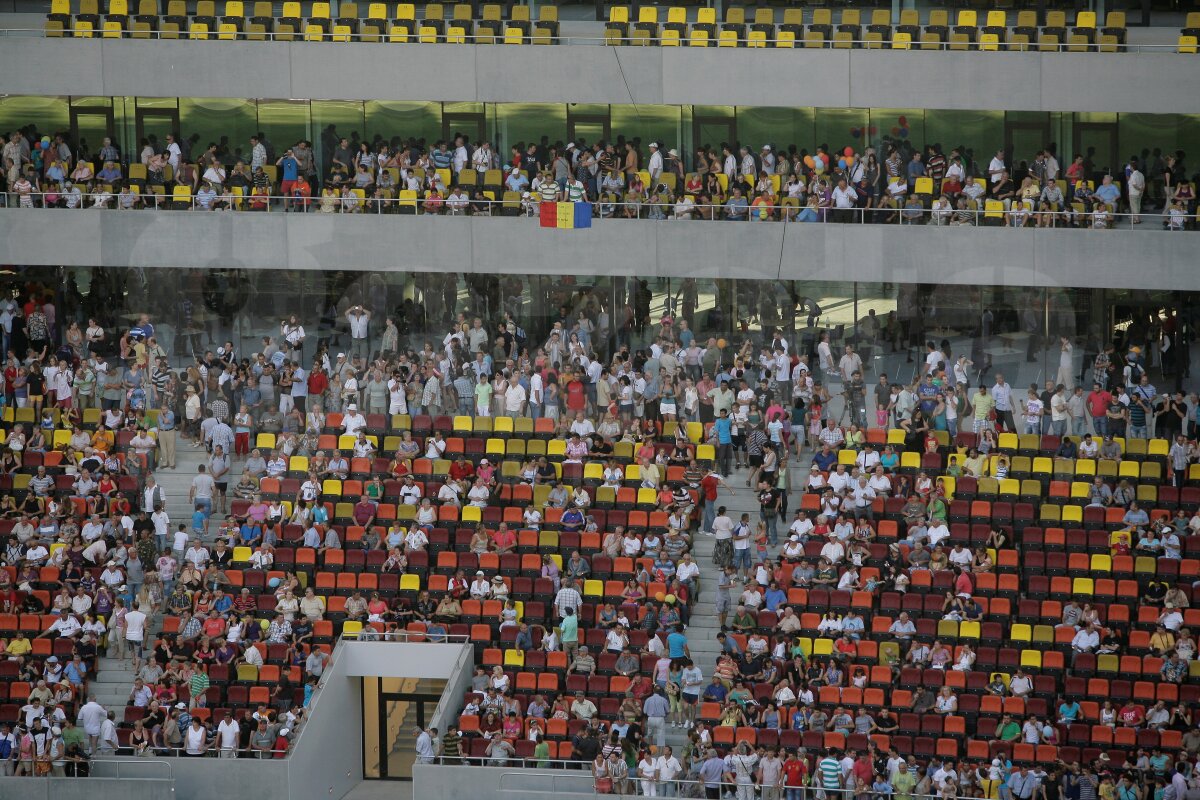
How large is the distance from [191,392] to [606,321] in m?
8.81

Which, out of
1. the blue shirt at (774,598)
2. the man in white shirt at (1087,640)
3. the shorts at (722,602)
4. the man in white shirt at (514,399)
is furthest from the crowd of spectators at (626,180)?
the man in white shirt at (1087,640)

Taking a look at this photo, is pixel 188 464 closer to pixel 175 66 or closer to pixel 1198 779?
pixel 175 66

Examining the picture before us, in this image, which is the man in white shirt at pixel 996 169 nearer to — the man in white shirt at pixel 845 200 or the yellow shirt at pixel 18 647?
the man in white shirt at pixel 845 200

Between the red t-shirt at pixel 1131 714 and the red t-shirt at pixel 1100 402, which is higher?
the red t-shirt at pixel 1100 402

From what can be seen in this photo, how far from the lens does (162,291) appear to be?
4106 centimetres

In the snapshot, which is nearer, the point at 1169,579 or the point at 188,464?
the point at 1169,579

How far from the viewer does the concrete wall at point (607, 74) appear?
37.9 metres

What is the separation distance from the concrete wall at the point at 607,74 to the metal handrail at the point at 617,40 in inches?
9.0

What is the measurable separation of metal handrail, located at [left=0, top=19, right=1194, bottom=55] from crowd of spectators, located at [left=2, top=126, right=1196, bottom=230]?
2.08m

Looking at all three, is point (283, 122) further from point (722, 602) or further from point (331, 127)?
point (722, 602)

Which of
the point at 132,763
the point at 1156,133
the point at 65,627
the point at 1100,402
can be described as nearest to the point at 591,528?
the point at 132,763

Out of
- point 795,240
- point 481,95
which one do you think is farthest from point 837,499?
point 481,95

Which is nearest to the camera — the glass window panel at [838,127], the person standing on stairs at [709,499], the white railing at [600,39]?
the person standing on stairs at [709,499]

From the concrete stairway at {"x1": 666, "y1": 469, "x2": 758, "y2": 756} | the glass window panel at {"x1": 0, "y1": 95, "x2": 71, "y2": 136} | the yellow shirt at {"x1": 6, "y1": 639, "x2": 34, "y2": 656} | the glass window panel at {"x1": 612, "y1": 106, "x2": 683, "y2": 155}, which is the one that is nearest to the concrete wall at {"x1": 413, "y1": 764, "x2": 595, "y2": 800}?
the concrete stairway at {"x1": 666, "y1": 469, "x2": 758, "y2": 756}
